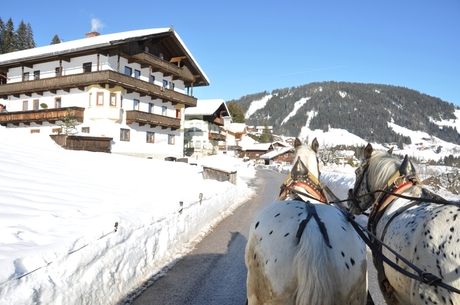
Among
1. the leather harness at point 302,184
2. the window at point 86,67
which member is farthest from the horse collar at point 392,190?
the window at point 86,67

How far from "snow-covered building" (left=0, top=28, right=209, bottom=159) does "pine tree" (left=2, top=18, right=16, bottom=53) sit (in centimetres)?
4243

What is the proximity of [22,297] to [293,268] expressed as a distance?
104 inches

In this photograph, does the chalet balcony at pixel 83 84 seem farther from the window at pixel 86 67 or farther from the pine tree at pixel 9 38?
the pine tree at pixel 9 38

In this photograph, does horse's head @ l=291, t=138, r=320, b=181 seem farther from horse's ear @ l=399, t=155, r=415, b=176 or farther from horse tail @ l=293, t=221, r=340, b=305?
horse tail @ l=293, t=221, r=340, b=305

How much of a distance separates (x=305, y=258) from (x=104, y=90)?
31.1 meters

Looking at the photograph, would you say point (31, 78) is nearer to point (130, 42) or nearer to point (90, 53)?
point (90, 53)

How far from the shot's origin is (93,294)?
159 inches

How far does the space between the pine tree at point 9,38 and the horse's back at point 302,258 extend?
85.5m

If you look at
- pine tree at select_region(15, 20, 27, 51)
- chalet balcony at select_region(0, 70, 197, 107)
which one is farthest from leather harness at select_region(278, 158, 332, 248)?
pine tree at select_region(15, 20, 27, 51)

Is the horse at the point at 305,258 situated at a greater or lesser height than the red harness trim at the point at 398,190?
lesser

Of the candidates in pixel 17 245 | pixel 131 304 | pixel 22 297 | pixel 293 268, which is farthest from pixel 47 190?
pixel 293 268

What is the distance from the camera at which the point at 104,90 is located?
1171 inches

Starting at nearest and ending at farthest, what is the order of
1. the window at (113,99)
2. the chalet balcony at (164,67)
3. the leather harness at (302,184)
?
the leather harness at (302,184)
the window at (113,99)
the chalet balcony at (164,67)

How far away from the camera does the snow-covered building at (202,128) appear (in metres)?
49.9
